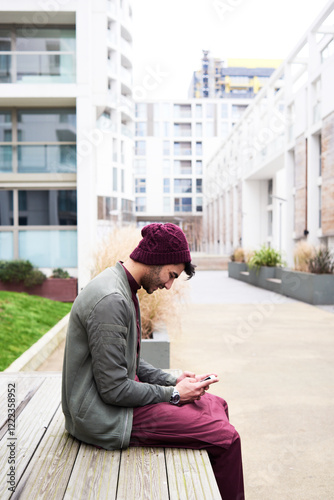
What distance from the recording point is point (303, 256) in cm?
1278

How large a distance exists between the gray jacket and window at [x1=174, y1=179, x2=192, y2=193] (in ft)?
181

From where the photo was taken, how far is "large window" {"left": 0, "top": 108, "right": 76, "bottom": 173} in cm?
1214

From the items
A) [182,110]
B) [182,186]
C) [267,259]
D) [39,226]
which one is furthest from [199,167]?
[39,226]

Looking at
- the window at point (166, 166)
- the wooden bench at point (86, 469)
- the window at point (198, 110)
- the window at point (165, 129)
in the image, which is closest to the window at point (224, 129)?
the window at point (198, 110)

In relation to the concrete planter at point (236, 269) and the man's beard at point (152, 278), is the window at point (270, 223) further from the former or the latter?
the man's beard at point (152, 278)

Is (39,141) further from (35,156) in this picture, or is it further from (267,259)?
(267,259)

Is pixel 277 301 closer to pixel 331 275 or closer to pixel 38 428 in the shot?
pixel 331 275

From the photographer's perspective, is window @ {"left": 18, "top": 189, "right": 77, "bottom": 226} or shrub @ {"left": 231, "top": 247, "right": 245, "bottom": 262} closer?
window @ {"left": 18, "top": 189, "right": 77, "bottom": 226}

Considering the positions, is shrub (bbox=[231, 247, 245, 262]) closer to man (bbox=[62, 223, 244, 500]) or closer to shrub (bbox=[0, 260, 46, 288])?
shrub (bbox=[0, 260, 46, 288])

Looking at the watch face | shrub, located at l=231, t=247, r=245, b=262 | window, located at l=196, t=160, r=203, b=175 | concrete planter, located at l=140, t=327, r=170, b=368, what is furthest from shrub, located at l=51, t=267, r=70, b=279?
window, located at l=196, t=160, r=203, b=175

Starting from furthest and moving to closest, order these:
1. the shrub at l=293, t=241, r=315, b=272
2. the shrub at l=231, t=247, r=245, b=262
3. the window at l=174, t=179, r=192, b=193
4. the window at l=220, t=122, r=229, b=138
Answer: the window at l=220, t=122, r=229, b=138
the window at l=174, t=179, r=192, b=193
the shrub at l=231, t=247, r=245, b=262
the shrub at l=293, t=241, r=315, b=272

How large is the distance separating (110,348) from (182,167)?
183 feet

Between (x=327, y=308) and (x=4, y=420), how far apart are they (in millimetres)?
9196

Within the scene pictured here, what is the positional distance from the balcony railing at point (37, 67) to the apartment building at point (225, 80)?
214 feet
